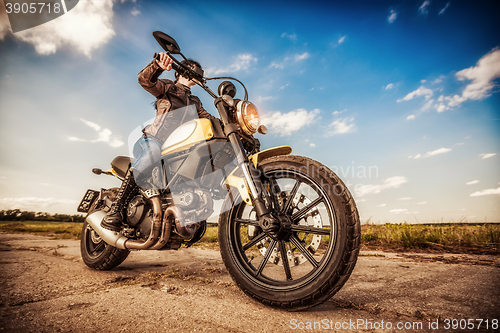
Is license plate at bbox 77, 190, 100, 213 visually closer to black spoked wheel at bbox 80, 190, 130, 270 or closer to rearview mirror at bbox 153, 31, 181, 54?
black spoked wheel at bbox 80, 190, 130, 270

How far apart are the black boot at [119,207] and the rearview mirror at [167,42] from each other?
134 cm

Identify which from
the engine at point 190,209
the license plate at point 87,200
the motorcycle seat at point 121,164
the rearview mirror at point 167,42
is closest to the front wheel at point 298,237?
the engine at point 190,209

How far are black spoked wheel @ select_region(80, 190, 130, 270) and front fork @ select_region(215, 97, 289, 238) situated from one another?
203 centimetres

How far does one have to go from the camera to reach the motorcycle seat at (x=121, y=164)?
280 centimetres

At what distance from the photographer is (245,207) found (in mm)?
1836

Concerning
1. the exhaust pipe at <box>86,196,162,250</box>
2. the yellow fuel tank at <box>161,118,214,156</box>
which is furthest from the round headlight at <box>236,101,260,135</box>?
the exhaust pipe at <box>86,196,162,250</box>

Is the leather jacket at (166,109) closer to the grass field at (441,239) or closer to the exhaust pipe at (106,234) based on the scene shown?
the exhaust pipe at (106,234)

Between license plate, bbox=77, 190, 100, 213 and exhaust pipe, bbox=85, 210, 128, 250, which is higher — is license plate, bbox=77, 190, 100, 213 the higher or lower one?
the higher one

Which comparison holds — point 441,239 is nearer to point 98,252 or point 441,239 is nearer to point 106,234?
point 106,234

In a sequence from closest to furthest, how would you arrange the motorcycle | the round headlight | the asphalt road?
the asphalt road
the motorcycle
the round headlight

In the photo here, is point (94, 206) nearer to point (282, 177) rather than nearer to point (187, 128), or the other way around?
point (187, 128)

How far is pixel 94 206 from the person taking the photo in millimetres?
3242

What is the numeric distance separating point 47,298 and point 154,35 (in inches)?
81.0

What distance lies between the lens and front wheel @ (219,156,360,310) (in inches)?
50.1
